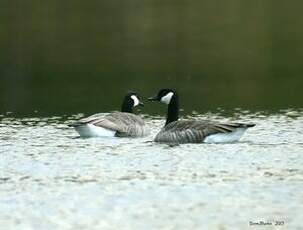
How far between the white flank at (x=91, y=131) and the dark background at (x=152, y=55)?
6690mm

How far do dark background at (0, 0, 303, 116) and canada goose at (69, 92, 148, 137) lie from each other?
19.9 feet

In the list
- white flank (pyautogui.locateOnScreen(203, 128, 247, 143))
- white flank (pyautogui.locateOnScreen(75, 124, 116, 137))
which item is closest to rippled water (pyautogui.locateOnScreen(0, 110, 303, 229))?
white flank (pyautogui.locateOnScreen(203, 128, 247, 143))

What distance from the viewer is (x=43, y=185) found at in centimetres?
1741

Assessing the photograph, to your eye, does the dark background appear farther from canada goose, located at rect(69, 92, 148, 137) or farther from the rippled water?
the rippled water

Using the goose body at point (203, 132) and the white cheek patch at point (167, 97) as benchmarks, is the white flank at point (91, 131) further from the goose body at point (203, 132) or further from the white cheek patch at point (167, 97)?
the goose body at point (203, 132)

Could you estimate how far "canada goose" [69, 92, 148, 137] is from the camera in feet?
79.1

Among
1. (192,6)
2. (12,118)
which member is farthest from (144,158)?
(192,6)

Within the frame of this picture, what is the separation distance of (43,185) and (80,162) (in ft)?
8.02

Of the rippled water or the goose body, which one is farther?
the goose body

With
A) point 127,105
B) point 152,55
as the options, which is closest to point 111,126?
point 127,105

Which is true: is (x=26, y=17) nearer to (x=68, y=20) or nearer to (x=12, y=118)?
(x=68, y=20)

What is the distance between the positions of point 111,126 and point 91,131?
23.0 inches

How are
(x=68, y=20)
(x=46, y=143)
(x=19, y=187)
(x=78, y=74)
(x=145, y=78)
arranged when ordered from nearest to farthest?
(x=19, y=187) → (x=46, y=143) → (x=145, y=78) → (x=78, y=74) → (x=68, y=20)

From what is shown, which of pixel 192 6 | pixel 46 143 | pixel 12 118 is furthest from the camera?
pixel 192 6
